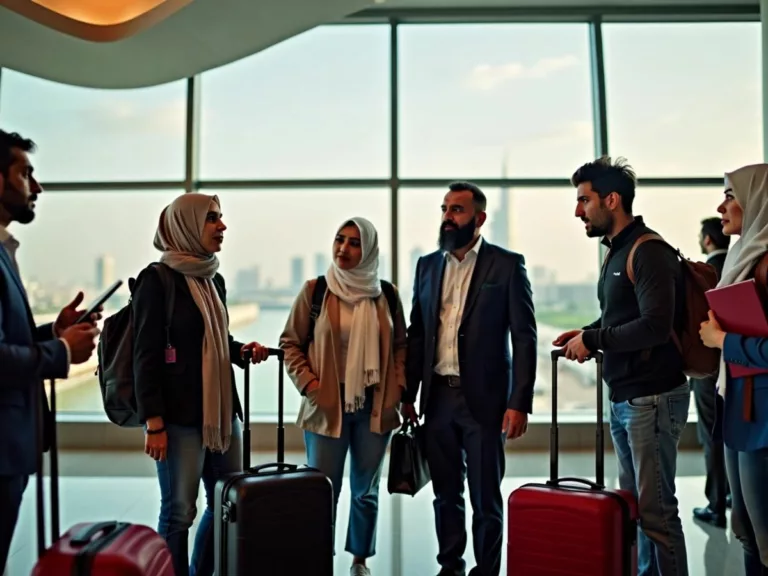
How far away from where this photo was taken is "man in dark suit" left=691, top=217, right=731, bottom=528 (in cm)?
354

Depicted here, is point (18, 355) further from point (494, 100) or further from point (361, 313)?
point (494, 100)

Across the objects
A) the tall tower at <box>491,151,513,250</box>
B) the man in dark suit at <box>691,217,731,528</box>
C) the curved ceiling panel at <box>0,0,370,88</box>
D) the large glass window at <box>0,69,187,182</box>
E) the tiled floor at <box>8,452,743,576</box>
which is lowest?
the tiled floor at <box>8,452,743,576</box>

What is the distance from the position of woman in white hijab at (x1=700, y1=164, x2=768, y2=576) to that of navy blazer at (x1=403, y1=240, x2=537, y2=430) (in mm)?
686

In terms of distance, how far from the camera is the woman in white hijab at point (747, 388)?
6.25 feet

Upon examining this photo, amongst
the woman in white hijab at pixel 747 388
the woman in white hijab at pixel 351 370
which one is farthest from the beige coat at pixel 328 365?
the woman in white hijab at pixel 747 388

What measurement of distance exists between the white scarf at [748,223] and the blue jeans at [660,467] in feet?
0.64

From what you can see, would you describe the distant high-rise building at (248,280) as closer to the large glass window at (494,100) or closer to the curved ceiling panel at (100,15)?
the large glass window at (494,100)

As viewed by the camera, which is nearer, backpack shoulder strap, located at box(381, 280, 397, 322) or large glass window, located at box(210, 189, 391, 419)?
backpack shoulder strap, located at box(381, 280, 397, 322)

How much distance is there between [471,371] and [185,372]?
3.69 feet

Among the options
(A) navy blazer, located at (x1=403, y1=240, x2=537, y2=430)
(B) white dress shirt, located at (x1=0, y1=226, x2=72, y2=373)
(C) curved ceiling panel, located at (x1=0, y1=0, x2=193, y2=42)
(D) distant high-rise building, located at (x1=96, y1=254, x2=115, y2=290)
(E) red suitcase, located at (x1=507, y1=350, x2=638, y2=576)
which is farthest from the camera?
(D) distant high-rise building, located at (x1=96, y1=254, x2=115, y2=290)

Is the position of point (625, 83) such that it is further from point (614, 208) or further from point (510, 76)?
point (614, 208)

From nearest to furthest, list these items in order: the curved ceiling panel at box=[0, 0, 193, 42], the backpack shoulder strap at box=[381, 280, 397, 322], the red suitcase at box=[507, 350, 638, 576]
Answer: the red suitcase at box=[507, 350, 638, 576] → the backpack shoulder strap at box=[381, 280, 397, 322] → the curved ceiling panel at box=[0, 0, 193, 42]

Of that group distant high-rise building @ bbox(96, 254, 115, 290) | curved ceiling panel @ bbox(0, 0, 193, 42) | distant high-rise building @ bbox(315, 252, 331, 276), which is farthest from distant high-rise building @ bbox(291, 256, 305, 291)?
curved ceiling panel @ bbox(0, 0, 193, 42)

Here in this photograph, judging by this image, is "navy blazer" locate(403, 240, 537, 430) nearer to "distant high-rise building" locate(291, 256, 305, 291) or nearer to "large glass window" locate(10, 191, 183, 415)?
"distant high-rise building" locate(291, 256, 305, 291)
